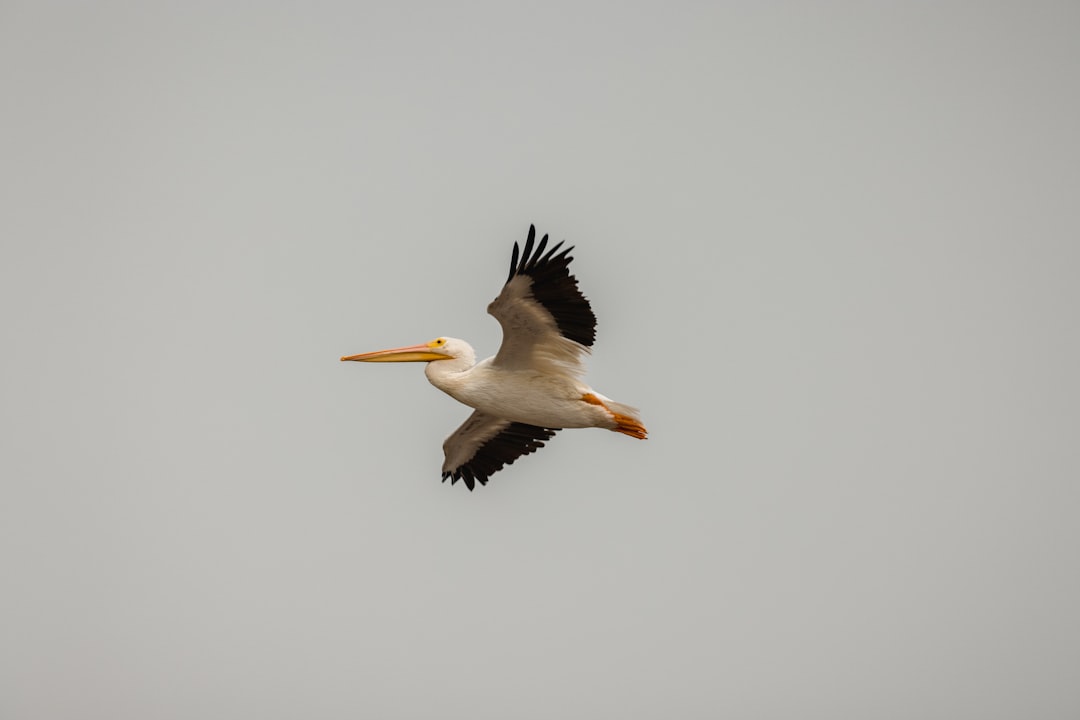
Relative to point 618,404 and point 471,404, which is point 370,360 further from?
point 618,404

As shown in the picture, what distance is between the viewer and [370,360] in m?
13.0

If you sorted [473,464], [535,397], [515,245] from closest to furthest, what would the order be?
[515,245] < [535,397] < [473,464]

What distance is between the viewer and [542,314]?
38.7ft

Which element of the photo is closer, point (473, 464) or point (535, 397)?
point (535, 397)

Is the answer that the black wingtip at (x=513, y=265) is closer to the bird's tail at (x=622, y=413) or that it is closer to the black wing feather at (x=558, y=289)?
the black wing feather at (x=558, y=289)

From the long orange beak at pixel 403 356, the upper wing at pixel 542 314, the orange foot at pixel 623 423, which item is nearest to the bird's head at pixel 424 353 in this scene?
the long orange beak at pixel 403 356

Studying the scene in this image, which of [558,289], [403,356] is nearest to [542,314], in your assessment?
[558,289]

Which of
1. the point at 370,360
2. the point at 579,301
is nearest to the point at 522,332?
the point at 579,301

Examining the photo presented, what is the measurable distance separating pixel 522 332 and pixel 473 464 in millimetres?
2579

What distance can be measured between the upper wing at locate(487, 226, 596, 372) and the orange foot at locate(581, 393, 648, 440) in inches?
12.9

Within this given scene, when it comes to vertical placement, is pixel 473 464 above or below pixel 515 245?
below

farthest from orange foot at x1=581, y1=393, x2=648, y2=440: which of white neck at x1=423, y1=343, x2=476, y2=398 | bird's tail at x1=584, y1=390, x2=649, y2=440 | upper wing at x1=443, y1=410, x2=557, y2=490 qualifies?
upper wing at x1=443, y1=410, x2=557, y2=490

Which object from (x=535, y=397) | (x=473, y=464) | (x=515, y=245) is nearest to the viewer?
(x=515, y=245)

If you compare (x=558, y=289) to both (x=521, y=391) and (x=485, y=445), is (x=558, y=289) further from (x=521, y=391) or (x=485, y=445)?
(x=485, y=445)
